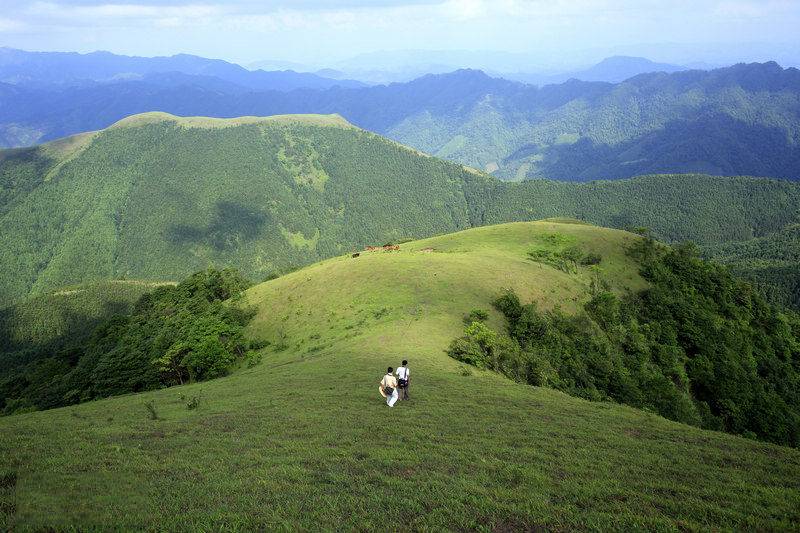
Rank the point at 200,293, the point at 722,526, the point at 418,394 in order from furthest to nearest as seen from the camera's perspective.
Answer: the point at 200,293, the point at 418,394, the point at 722,526

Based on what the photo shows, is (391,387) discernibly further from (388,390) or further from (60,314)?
(60,314)

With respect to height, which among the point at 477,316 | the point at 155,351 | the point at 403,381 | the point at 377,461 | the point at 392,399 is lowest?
the point at 155,351

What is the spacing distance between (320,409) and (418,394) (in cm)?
607

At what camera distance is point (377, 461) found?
17922mm

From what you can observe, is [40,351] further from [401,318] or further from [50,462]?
[50,462]

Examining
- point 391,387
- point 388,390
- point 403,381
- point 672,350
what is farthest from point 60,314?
point 672,350

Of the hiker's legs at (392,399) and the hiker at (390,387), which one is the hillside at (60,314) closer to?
the hiker at (390,387)

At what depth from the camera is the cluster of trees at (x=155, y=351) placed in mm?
46219

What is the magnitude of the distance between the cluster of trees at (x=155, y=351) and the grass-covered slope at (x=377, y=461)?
11095 mm

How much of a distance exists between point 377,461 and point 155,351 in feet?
134

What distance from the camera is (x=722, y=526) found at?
13.2 m

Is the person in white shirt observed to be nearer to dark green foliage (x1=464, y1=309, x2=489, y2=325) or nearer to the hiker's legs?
the hiker's legs

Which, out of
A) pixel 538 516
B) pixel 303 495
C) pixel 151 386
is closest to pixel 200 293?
pixel 151 386

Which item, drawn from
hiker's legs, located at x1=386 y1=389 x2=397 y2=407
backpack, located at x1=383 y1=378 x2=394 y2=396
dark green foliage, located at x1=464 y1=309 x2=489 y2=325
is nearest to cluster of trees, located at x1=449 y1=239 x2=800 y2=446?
dark green foliage, located at x1=464 y1=309 x2=489 y2=325
